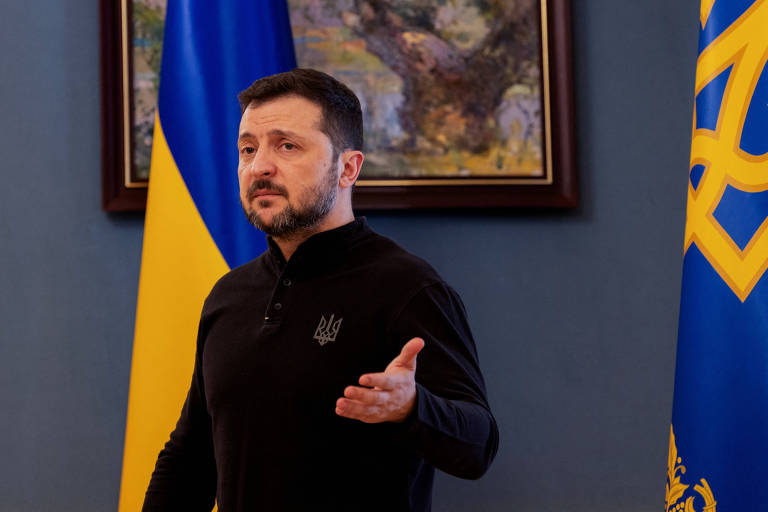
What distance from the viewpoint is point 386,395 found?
3.23ft

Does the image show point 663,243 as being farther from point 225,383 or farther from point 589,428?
point 225,383

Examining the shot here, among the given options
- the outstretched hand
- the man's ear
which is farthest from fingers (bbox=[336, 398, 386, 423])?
the man's ear

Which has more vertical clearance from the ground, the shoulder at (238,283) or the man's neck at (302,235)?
the man's neck at (302,235)

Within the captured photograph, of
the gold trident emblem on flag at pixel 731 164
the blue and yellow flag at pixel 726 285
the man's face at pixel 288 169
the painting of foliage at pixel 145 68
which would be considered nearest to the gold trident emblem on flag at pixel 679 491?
the blue and yellow flag at pixel 726 285

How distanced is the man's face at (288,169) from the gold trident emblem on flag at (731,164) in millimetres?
744

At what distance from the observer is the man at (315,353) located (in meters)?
1.20

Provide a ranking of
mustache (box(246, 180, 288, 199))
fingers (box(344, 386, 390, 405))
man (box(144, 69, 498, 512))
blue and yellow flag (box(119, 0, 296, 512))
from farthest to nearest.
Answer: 1. blue and yellow flag (box(119, 0, 296, 512))
2. mustache (box(246, 180, 288, 199))
3. man (box(144, 69, 498, 512))
4. fingers (box(344, 386, 390, 405))

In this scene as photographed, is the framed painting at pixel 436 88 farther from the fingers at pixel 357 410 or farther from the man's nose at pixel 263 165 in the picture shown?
the fingers at pixel 357 410

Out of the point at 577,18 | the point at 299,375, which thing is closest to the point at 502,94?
the point at 577,18

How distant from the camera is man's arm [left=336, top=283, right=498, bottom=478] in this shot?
0.99 metres

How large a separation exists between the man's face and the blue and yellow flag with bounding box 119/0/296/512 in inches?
21.7

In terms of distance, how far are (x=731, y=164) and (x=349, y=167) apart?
0.73 m

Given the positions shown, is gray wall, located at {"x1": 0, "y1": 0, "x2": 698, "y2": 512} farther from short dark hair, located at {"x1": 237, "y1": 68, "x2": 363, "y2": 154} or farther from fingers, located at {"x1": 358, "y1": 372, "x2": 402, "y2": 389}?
fingers, located at {"x1": 358, "y1": 372, "x2": 402, "y2": 389}

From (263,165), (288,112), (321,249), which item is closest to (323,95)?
(288,112)
